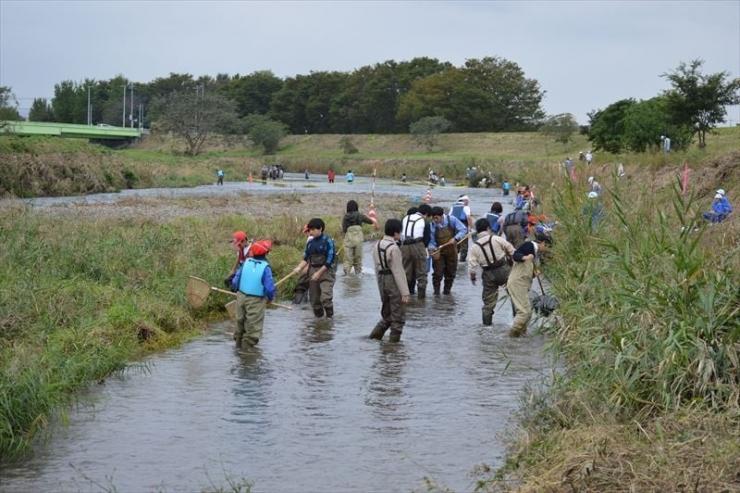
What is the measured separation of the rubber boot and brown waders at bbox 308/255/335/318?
5.28 feet

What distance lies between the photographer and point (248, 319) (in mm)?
13672

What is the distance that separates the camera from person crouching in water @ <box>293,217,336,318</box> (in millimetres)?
15859

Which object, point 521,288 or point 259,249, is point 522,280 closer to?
point 521,288

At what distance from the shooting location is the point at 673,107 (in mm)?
53188

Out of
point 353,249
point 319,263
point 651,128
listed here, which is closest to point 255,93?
point 651,128

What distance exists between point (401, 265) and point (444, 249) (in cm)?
568

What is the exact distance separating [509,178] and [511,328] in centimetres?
6299

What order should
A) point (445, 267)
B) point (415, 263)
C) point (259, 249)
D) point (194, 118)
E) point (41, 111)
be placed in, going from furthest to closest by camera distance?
point (41, 111) → point (194, 118) → point (445, 267) → point (415, 263) → point (259, 249)

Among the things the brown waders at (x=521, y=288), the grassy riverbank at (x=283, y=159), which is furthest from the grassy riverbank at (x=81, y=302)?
the grassy riverbank at (x=283, y=159)

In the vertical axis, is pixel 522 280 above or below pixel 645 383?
above

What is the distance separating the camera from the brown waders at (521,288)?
1477 cm

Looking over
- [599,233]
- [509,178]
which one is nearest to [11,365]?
[599,233]

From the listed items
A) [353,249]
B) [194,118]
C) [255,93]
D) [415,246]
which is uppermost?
[255,93]

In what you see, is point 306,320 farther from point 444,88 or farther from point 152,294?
point 444,88
